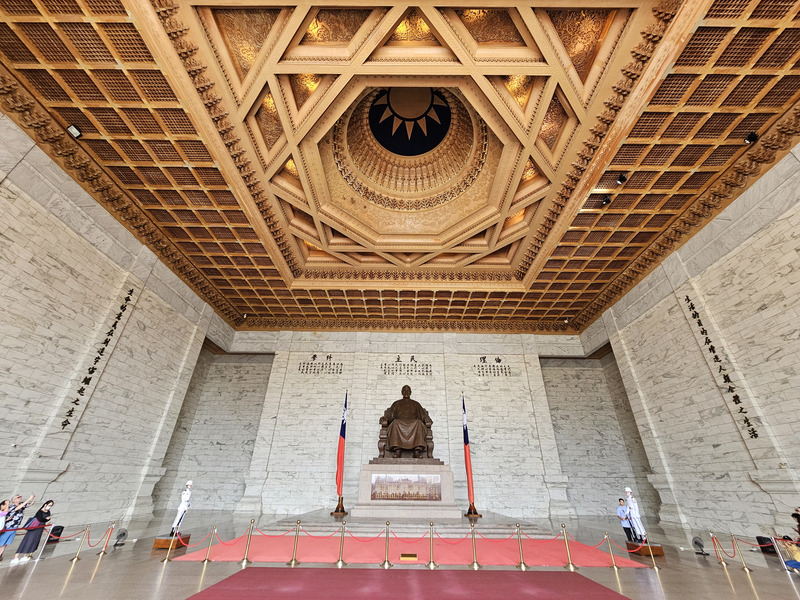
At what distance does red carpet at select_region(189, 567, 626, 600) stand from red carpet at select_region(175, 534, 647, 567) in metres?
0.51

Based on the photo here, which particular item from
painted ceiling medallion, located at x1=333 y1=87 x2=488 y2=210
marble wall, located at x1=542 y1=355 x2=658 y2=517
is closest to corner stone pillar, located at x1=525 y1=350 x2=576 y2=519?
marble wall, located at x1=542 y1=355 x2=658 y2=517

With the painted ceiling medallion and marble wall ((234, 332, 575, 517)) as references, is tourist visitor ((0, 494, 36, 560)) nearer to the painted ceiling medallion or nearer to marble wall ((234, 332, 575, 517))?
marble wall ((234, 332, 575, 517))

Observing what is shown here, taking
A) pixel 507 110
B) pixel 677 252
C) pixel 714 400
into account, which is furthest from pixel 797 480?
pixel 507 110

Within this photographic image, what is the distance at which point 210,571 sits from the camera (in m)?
4.02

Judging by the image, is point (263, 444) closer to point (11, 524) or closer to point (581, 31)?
point (11, 524)

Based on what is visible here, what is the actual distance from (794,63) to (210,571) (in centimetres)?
1072

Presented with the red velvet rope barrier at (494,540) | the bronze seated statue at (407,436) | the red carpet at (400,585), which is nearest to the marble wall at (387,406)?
the bronze seated statue at (407,436)

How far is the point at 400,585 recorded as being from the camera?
12.0 ft

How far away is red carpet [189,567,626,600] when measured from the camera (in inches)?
131

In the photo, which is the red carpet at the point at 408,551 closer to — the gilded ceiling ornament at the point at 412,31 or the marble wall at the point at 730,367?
the marble wall at the point at 730,367

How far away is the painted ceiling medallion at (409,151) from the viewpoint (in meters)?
8.35

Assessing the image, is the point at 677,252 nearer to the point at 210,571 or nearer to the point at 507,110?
the point at 507,110

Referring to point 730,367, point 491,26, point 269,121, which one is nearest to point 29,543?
point 269,121

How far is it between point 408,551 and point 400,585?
5.14ft
